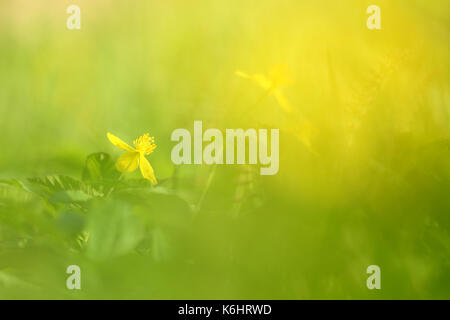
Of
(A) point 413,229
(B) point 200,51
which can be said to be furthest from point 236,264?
(B) point 200,51

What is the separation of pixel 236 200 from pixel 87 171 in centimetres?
29

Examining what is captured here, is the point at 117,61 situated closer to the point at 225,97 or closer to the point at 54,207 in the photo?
the point at 225,97

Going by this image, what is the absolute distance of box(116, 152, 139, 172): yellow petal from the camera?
109 centimetres

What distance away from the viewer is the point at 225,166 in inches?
40.9

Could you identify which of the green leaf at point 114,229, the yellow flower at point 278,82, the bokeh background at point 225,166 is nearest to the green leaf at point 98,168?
the bokeh background at point 225,166

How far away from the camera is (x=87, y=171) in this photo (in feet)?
3.62

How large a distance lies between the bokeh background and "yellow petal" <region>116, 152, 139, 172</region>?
2 centimetres

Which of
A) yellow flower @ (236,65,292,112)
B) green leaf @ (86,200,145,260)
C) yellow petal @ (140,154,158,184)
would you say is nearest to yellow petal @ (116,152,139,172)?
yellow petal @ (140,154,158,184)

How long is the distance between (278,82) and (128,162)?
39 cm

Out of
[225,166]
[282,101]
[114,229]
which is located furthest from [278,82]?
[114,229]

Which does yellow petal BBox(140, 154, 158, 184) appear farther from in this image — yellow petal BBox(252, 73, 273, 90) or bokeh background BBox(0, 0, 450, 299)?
yellow petal BBox(252, 73, 273, 90)

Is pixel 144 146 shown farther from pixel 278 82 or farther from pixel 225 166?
pixel 278 82

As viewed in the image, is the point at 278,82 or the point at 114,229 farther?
the point at 278,82
